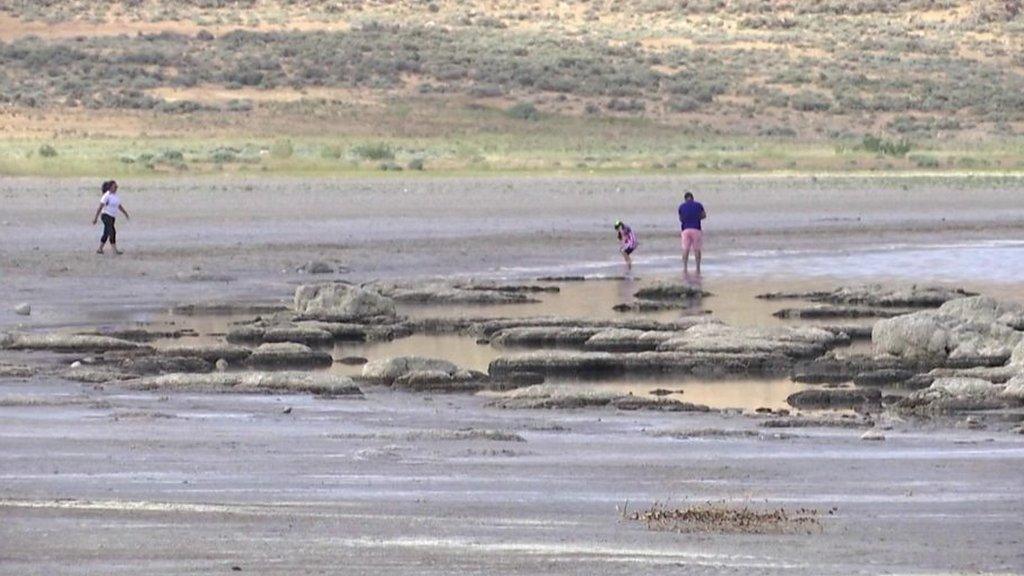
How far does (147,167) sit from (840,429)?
36.3 m

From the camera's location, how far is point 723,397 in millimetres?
16453

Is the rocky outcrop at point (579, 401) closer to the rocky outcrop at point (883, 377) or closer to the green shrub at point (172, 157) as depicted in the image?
the rocky outcrop at point (883, 377)

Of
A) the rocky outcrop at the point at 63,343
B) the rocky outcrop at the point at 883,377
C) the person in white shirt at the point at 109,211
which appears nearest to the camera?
the rocky outcrop at the point at 883,377

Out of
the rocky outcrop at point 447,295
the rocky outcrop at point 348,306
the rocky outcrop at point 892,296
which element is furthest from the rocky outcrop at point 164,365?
the rocky outcrop at point 892,296

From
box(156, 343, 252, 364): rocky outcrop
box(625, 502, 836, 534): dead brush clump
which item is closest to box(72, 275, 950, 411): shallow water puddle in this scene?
box(156, 343, 252, 364): rocky outcrop

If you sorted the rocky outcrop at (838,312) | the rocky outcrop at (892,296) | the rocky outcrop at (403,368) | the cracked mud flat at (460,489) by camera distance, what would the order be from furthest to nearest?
1. the rocky outcrop at (892,296)
2. the rocky outcrop at (838,312)
3. the rocky outcrop at (403,368)
4. the cracked mud flat at (460,489)

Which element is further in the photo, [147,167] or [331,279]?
[147,167]

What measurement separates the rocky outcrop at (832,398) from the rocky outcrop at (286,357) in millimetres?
4514

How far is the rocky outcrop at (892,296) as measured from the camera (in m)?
23.8

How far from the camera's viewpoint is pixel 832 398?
635 inches

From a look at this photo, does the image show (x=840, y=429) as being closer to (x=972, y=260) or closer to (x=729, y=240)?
(x=972, y=260)

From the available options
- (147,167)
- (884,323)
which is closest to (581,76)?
(147,167)

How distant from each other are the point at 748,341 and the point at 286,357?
3.96 metres

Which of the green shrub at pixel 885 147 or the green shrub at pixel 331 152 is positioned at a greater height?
the green shrub at pixel 331 152
